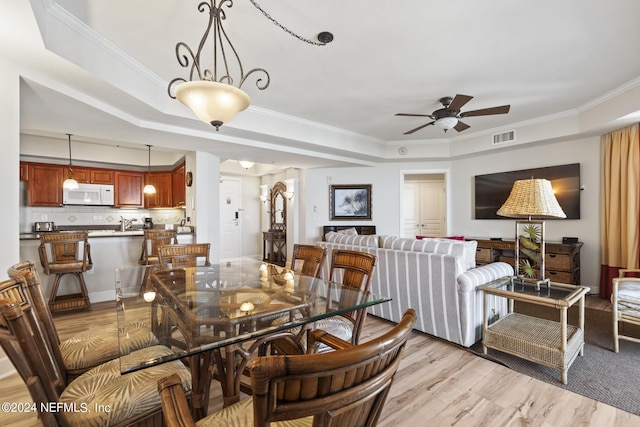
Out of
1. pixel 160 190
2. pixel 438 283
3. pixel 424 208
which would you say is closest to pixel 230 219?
pixel 160 190

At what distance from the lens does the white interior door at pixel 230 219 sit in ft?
24.4

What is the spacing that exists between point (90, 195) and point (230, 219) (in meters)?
3.02

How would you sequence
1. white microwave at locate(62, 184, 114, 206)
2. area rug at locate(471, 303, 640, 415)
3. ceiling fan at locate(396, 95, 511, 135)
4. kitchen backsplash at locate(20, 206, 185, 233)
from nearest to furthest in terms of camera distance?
area rug at locate(471, 303, 640, 415)
ceiling fan at locate(396, 95, 511, 135)
kitchen backsplash at locate(20, 206, 185, 233)
white microwave at locate(62, 184, 114, 206)

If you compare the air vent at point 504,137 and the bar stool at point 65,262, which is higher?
the air vent at point 504,137

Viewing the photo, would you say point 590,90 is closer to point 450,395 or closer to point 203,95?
point 450,395

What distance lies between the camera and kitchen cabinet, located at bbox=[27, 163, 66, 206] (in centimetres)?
505

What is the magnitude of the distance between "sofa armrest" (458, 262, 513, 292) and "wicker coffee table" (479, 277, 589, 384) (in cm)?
7

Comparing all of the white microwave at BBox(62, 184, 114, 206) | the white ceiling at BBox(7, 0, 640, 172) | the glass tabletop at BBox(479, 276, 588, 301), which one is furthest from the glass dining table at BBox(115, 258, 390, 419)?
the white microwave at BBox(62, 184, 114, 206)

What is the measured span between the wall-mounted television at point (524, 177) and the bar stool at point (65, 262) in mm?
6453

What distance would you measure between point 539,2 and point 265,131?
3.13 meters

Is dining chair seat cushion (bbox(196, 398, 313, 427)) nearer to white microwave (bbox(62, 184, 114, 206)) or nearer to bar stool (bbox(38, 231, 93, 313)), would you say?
bar stool (bbox(38, 231, 93, 313))

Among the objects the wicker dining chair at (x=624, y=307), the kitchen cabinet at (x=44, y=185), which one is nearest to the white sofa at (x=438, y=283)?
the wicker dining chair at (x=624, y=307)

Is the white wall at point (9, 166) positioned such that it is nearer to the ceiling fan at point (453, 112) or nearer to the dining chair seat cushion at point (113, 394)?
the dining chair seat cushion at point (113, 394)

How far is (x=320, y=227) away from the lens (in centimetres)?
644
